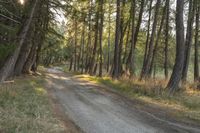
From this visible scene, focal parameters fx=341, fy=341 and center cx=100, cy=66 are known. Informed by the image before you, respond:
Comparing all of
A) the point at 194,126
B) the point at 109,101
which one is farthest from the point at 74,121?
the point at 109,101

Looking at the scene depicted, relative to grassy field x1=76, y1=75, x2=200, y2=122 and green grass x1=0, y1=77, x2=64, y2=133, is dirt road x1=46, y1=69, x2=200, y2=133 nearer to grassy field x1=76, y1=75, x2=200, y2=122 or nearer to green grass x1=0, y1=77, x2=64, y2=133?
green grass x1=0, y1=77, x2=64, y2=133

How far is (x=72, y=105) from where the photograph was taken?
14203 millimetres

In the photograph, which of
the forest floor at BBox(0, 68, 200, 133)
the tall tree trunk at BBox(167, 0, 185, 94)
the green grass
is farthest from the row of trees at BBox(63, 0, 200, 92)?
the green grass

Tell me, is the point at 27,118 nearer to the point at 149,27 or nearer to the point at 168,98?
the point at 168,98

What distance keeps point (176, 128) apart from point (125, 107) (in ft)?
12.1

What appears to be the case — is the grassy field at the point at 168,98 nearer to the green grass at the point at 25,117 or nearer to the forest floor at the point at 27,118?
the forest floor at the point at 27,118

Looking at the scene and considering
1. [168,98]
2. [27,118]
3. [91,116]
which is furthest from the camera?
[168,98]

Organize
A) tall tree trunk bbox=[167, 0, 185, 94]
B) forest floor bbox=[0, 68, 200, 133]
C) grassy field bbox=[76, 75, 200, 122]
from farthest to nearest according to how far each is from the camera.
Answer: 1. tall tree trunk bbox=[167, 0, 185, 94]
2. grassy field bbox=[76, 75, 200, 122]
3. forest floor bbox=[0, 68, 200, 133]

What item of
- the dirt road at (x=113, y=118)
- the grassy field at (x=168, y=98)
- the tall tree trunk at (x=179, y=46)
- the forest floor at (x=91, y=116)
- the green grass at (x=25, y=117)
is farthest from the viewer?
the tall tree trunk at (x=179, y=46)

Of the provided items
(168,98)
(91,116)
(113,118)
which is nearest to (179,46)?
(168,98)

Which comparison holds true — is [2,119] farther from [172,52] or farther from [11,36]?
[172,52]

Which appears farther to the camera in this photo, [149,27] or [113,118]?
[149,27]

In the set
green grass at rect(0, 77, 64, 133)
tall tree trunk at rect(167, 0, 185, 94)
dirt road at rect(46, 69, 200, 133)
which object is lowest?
dirt road at rect(46, 69, 200, 133)

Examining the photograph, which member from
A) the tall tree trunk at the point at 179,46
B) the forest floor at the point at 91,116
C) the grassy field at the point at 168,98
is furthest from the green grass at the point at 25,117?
the tall tree trunk at the point at 179,46
